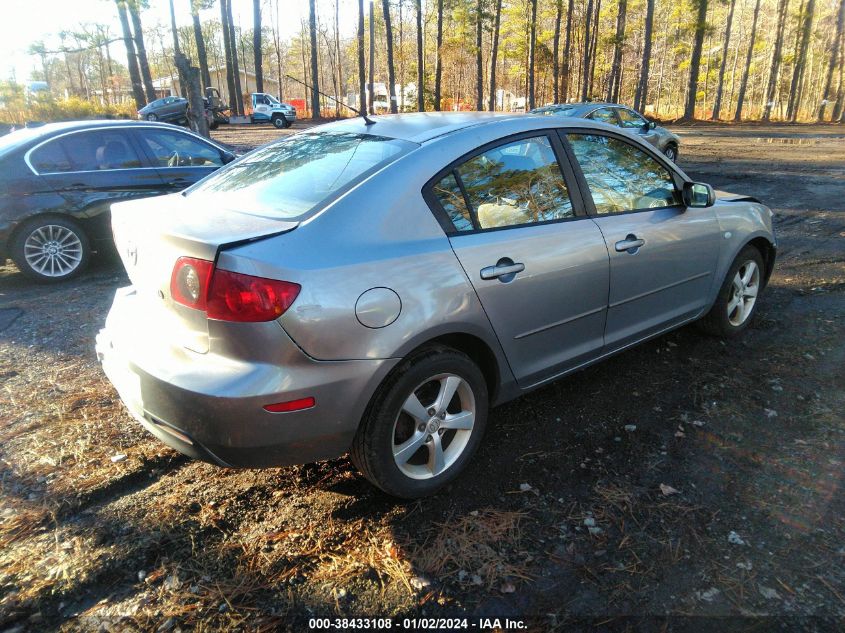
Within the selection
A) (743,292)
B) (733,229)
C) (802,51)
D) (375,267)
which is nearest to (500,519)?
(375,267)

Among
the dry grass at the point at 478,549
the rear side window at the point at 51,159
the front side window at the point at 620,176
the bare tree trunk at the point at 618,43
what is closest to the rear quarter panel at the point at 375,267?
the dry grass at the point at 478,549

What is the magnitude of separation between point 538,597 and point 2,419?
10.7ft

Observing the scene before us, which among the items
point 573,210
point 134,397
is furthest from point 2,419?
point 573,210

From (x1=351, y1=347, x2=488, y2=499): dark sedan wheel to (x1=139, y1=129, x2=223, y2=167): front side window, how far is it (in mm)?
5731

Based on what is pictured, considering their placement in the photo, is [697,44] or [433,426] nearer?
[433,426]

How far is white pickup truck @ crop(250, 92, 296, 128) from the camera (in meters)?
33.9

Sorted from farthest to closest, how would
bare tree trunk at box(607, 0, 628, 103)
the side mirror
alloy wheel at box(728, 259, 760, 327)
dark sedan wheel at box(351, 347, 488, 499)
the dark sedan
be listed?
1. bare tree trunk at box(607, 0, 628, 103)
2. the dark sedan
3. alloy wheel at box(728, 259, 760, 327)
4. the side mirror
5. dark sedan wheel at box(351, 347, 488, 499)

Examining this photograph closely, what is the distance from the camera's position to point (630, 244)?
10.9 feet

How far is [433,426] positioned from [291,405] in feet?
2.41

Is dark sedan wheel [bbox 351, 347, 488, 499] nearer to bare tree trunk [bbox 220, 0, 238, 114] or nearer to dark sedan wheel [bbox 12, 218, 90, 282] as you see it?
dark sedan wheel [bbox 12, 218, 90, 282]

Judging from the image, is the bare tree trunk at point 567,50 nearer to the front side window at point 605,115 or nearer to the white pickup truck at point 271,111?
the white pickup truck at point 271,111

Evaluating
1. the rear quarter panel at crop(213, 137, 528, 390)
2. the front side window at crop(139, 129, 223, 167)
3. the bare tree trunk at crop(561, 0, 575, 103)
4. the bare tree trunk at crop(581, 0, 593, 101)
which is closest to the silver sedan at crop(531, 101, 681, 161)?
the front side window at crop(139, 129, 223, 167)

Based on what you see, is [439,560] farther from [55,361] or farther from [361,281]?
[55,361]

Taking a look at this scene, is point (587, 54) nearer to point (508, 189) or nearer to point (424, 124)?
point (424, 124)
